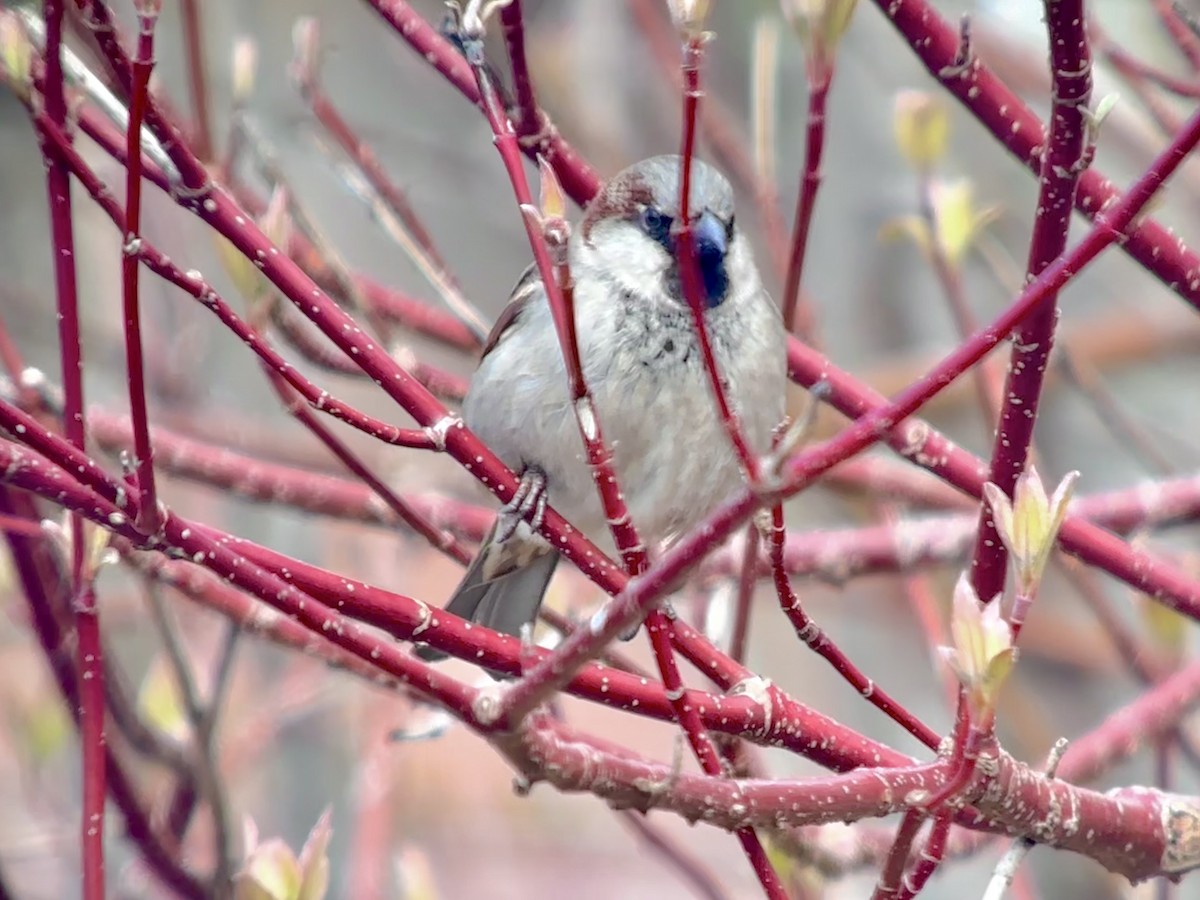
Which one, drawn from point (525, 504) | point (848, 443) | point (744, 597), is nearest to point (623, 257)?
point (525, 504)

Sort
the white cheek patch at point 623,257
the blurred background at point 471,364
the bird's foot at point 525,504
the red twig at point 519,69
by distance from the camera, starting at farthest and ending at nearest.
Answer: the blurred background at point 471,364 → the white cheek patch at point 623,257 → the bird's foot at point 525,504 → the red twig at point 519,69

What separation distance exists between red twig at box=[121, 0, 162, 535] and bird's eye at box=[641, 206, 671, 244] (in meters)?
0.68

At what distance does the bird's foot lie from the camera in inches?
42.8

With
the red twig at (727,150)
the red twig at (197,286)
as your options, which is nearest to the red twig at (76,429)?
the red twig at (197,286)

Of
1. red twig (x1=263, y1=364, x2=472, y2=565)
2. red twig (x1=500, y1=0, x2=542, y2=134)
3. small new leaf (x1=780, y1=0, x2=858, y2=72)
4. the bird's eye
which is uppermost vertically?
the bird's eye

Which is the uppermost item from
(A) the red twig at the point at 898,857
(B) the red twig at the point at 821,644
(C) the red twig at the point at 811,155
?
(C) the red twig at the point at 811,155

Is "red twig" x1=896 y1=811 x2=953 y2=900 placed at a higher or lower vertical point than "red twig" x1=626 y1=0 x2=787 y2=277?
lower

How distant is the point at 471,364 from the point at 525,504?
3.93 feet

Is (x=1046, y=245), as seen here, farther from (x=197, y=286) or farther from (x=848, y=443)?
(x=197, y=286)

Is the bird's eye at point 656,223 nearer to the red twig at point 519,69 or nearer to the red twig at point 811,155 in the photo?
the red twig at point 519,69

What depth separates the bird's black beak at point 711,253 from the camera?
117cm

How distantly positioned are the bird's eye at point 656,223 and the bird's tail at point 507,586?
0.32 meters

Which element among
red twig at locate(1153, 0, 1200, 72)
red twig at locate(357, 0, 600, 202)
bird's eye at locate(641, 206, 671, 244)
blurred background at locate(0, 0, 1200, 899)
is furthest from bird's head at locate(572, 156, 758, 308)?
blurred background at locate(0, 0, 1200, 899)

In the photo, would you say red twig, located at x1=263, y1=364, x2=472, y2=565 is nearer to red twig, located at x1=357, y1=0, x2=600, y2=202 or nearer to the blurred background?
red twig, located at x1=357, y1=0, x2=600, y2=202
